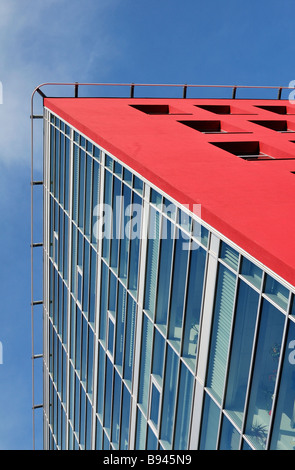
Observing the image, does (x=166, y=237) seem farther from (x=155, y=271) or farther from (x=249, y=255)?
(x=249, y=255)

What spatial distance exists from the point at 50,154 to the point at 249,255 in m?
19.6

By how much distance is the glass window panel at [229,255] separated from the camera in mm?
12349

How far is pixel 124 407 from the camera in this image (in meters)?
20.7

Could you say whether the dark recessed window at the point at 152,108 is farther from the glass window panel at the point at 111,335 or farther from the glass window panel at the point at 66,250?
the glass window panel at the point at 111,335

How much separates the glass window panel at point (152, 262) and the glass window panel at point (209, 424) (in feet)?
12.3

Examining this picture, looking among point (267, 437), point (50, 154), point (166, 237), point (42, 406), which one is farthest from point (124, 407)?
point (42, 406)

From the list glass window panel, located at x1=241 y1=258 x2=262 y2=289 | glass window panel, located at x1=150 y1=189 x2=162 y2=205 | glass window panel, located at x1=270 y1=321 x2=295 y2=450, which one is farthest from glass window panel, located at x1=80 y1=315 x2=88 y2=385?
glass window panel, located at x1=270 y1=321 x2=295 y2=450

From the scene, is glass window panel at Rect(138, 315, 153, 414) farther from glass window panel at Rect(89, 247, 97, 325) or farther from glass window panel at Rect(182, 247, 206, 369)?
glass window panel at Rect(89, 247, 97, 325)

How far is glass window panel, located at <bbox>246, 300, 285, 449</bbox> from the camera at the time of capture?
37.0 feet

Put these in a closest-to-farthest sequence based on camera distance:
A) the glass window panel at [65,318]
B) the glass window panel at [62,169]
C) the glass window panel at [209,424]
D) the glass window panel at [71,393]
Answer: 1. the glass window panel at [209,424]
2. the glass window panel at [62,169]
3. the glass window panel at [71,393]
4. the glass window panel at [65,318]

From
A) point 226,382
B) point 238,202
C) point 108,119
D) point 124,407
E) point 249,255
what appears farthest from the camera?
point 108,119

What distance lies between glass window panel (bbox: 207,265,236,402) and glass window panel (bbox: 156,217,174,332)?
283 centimetres

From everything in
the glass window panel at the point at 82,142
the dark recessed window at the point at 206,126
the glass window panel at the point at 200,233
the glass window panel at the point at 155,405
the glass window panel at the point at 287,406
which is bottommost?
the glass window panel at the point at 155,405

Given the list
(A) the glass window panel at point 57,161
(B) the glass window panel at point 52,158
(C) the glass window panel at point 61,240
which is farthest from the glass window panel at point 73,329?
(B) the glass window panel at point 52,158
